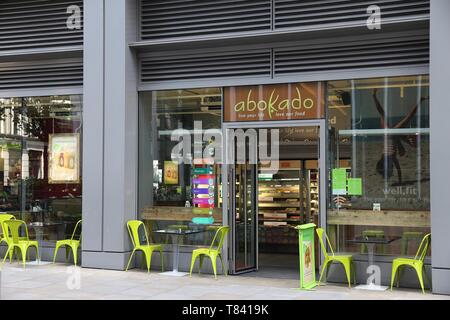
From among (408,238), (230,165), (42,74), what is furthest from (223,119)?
(42,74)

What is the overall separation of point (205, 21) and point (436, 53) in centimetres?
417

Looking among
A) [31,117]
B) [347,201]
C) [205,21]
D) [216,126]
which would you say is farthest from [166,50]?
[347,201]

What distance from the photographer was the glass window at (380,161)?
966 centimetres

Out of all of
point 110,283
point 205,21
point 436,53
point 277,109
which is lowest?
point 110,283

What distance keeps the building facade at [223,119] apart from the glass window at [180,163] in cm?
3

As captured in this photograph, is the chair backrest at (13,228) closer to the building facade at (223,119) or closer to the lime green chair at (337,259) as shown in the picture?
the building facade at (223,119)

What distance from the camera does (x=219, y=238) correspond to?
11.0 metres

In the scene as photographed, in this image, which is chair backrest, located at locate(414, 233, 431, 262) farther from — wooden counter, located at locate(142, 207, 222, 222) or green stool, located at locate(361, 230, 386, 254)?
wooden counter, located at locate(142, 207, 222, 222)

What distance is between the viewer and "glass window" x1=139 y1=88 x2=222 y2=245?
1118 centimetres

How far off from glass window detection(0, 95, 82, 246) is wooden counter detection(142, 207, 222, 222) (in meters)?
1.56

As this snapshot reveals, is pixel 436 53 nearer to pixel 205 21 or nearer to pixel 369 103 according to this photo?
pixel 369 103

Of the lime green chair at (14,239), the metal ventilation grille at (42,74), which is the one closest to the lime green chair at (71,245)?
the lime green chair at (14,239)

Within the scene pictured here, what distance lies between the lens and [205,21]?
11086mm

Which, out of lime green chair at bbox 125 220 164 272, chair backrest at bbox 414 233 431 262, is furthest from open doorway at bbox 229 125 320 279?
chair backrest at bbox 414 233 431 262
